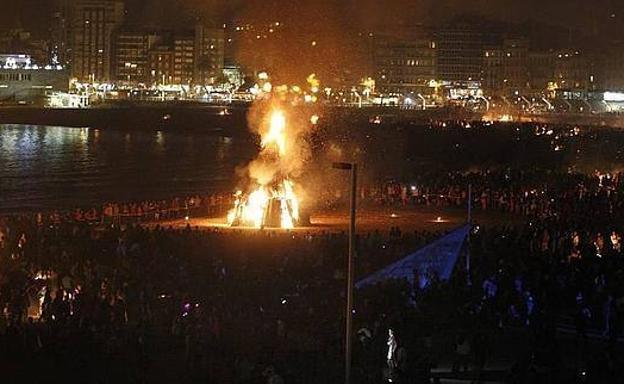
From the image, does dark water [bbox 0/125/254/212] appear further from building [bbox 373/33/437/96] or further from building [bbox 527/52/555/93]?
building [bbox 527/52/555/93]

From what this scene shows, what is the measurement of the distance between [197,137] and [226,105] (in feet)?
152

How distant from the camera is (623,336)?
1520 centimetres

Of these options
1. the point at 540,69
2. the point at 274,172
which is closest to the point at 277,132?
the point at 274,172

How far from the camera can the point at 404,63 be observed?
17512 centimetres

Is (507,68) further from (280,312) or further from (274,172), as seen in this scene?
(280,312)

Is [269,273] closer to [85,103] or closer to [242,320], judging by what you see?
[242,320]

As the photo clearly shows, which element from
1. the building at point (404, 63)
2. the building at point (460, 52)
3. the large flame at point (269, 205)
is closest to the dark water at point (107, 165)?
the large flame at point (269, 205)

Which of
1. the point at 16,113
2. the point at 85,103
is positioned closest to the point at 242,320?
the point at 16,113

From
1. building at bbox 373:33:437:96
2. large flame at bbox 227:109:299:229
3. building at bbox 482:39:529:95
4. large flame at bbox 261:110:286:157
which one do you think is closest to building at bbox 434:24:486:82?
building at bbox 373:33:437:96

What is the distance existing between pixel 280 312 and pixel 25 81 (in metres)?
153

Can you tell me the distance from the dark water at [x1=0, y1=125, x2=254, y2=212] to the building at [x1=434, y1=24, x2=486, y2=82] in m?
81.5

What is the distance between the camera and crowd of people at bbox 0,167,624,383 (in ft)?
45.8

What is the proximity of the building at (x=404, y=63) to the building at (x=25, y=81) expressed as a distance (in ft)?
157

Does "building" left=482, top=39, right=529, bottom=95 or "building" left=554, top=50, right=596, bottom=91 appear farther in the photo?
"building" left=482, top=39, right=529, bottom=95
